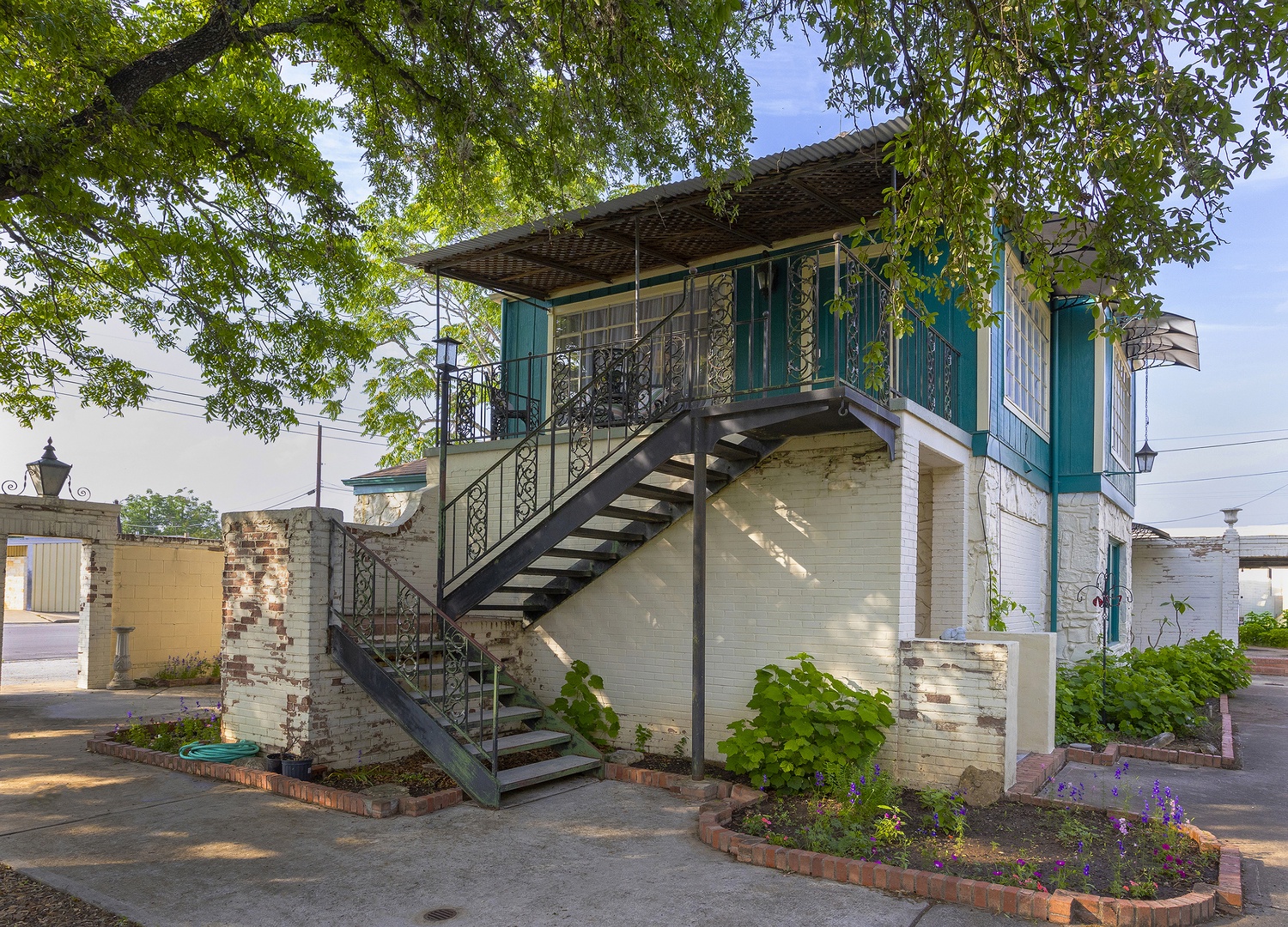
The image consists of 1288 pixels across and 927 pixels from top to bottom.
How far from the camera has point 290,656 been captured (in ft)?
24.2

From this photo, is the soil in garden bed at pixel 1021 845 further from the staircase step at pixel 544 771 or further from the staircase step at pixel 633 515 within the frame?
the staircase step at pixel 633 515

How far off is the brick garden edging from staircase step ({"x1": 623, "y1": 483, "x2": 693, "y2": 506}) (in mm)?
2782

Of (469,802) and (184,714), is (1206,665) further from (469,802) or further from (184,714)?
(184,714)

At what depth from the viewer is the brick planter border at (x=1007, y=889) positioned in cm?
444

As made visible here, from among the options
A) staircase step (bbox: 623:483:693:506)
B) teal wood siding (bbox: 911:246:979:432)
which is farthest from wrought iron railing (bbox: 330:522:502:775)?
teal wood siding (bbox: 911:246:979:432)

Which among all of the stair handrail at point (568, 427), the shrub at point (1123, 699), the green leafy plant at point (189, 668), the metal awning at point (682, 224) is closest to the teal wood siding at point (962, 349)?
the metal awning at point (682, 224)

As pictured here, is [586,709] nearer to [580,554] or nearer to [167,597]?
[580,554]

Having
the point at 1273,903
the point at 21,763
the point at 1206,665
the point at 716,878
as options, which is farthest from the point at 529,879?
the point at 1206,665

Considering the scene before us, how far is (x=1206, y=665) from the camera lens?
1221cm

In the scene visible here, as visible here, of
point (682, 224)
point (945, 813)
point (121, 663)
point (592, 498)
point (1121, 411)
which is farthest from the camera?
point (1121, 411)

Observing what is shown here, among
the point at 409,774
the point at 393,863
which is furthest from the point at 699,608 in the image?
the point at 393,863

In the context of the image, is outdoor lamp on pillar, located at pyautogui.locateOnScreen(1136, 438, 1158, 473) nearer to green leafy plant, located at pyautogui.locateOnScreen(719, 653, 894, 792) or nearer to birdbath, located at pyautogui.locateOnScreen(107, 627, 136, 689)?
green leafy plant, located at pyautogui.locateOnScreen(719, 653, 894, 792)

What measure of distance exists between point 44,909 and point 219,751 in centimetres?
297

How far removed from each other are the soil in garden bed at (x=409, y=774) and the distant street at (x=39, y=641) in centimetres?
1357
